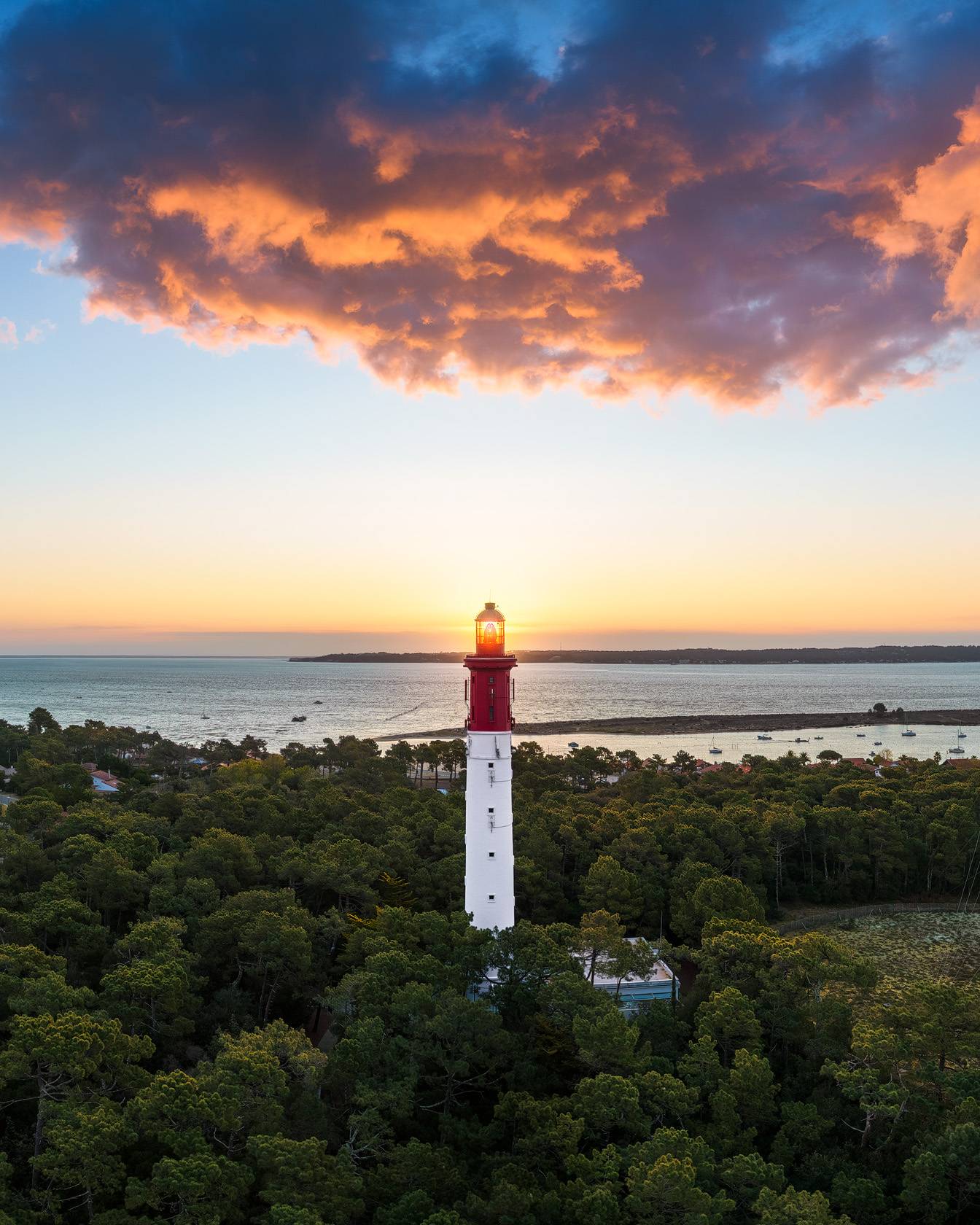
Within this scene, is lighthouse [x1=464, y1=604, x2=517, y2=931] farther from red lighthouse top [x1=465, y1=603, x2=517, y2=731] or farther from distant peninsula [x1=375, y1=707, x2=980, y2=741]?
distant peninsula [x1=375, y1=707, x2=980, y2=741]

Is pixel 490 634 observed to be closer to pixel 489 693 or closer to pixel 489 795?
pixel 489 693

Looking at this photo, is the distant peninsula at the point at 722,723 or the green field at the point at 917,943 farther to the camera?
the distant peninsula at the point at 722,723

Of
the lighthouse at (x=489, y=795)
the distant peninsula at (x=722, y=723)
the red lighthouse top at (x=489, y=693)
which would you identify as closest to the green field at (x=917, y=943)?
the lighthouse at (x=489, y=795)

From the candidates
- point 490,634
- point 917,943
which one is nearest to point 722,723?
point 917,943

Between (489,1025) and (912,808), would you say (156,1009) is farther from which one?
(912,808)

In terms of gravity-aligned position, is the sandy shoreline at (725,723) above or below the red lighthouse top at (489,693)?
below

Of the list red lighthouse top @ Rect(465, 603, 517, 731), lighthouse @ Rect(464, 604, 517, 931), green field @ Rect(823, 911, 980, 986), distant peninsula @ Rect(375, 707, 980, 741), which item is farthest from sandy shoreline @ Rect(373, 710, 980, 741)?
→ red lighthouse top @ Rect(465, 603, 517, 731)

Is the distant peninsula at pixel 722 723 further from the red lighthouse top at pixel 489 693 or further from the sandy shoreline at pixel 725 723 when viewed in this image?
the red lighthouse top at pixel 489 693

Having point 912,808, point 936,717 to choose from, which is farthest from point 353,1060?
point 936,717
